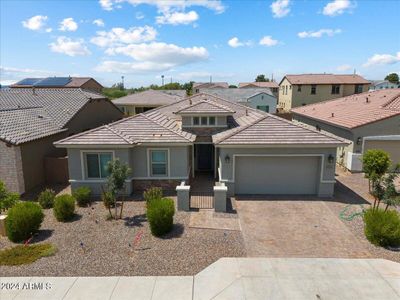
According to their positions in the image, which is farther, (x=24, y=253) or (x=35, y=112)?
(x=35, y=112)

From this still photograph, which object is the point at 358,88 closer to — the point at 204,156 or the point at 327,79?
the point at 327,79

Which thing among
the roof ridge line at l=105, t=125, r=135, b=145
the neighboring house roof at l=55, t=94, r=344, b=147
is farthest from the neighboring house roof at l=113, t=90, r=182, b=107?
the roof ridge line at l=105, t=125, r=135, b=145

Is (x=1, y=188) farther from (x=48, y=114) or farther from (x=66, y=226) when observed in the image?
(x=48, y=114)

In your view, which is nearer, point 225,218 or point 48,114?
point 225,218

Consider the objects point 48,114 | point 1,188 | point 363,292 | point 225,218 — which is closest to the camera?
point 363,292

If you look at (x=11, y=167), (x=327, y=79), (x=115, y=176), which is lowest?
(x=11, y=167)

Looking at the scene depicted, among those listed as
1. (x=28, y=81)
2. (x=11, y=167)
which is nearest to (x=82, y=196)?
(x=11, y=167)

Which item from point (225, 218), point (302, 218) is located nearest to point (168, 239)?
point (225, 218)
